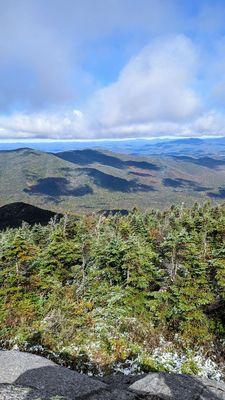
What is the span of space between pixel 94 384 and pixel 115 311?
16.6 m

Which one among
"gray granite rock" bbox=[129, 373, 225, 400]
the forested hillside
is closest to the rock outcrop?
"gray granite rock" bbox=[129, 373, 225, 400]

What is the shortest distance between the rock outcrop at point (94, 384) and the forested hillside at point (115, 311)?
15.7ft

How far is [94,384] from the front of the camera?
16250 mm

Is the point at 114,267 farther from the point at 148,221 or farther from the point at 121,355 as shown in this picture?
the point at 148,221

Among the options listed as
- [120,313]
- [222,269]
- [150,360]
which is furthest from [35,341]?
[222,269]

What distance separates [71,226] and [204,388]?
196 ft

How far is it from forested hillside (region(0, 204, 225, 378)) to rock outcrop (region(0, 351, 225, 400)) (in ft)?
15.7

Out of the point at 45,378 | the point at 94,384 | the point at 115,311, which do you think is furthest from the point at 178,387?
the point at 115,311

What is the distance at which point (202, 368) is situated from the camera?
A: 24.0 meters

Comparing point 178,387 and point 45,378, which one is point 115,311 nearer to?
point 45,378

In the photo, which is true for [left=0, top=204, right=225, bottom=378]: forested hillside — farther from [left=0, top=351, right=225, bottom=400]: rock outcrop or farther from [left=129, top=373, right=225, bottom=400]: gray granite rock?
[left=129, top=373, right=225, bottom=400]: gray granite rock

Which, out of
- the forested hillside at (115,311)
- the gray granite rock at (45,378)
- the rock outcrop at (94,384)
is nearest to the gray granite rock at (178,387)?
the rock outcrop at (94,384)

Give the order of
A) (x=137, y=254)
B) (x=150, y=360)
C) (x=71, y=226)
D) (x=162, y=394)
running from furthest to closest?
(x=71, y=226)
(x=137, y=254)
(x=150, y=360)
(x=162, y=394)

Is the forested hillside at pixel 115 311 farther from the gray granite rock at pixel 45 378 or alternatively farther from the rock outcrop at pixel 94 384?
the rock outcrop at pixel 94 384
